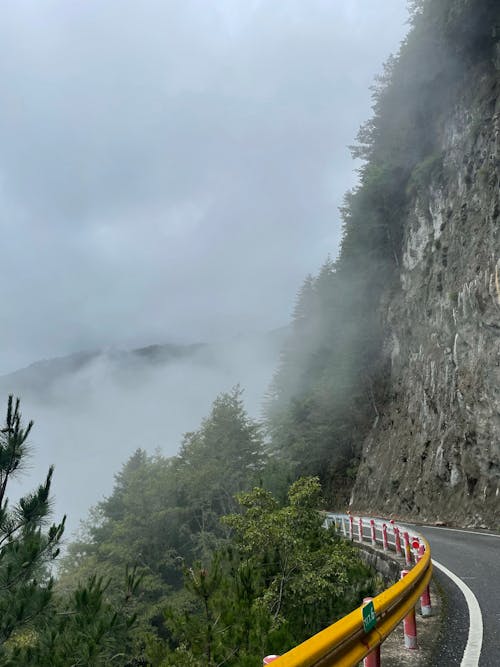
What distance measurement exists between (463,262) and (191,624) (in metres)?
20.9

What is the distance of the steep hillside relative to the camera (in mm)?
18656

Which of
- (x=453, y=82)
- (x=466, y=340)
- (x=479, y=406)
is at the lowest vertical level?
(x=479, y=406)

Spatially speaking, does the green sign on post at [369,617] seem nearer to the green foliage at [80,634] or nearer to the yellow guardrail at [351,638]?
the yellow guardrail at [351,638]

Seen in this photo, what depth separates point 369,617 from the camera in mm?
3051

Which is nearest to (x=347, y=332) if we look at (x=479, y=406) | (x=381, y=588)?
(x=479, y=406)

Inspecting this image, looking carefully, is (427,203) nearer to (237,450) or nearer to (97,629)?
(237,450)

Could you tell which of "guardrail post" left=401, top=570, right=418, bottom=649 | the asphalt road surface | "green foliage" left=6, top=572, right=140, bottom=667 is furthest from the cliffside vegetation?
the asphalt road surface

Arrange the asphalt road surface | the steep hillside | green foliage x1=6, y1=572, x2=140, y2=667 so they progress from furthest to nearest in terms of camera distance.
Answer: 1. the steep hillside
2. green foliage x1=6, y1=572, x2=140, y2=667
3. the asphalt road surface

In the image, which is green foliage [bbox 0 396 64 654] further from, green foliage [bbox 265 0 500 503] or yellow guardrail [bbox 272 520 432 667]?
green foliage [bbox 265 0 500 503]

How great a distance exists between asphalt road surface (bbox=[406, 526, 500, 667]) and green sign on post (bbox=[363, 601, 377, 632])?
1.54 meters

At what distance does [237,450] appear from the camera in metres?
40.5

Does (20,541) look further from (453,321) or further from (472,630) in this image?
(453,321)

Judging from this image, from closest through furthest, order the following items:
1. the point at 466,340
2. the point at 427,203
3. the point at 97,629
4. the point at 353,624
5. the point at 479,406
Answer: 1. the point at 353,624
2. the point at 97,629
3. the point at 479,406
4. the point at 466,340
5. the point at 427,203

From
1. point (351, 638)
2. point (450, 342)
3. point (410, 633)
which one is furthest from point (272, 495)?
point (450, 342)
